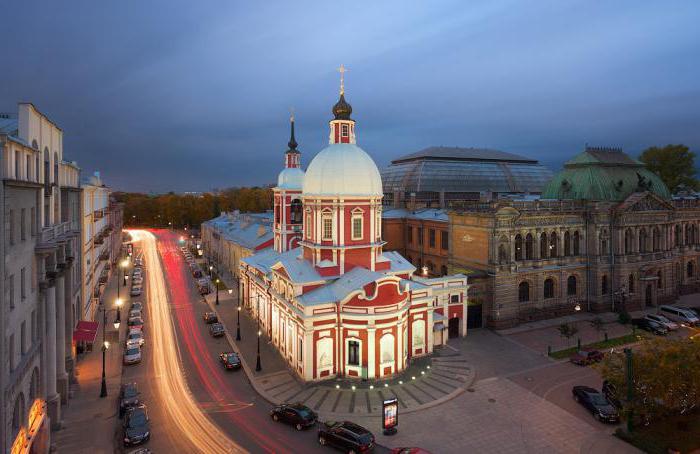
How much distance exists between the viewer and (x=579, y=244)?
52.9m

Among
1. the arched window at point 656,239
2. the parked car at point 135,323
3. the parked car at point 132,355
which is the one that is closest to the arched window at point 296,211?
the parked car at point 135,323

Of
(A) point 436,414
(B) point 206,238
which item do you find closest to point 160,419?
(A) point 436,414

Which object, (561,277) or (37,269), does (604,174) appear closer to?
(561,277)

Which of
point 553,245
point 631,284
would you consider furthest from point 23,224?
point 631,284

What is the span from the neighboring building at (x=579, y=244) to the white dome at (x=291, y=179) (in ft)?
63.3

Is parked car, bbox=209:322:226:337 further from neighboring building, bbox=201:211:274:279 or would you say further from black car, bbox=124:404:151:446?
black car, bbox=124:404:151:446

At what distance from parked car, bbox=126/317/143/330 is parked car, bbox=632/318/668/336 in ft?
175

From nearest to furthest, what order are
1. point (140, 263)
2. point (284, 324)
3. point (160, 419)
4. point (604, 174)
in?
point (160, 419), point (284, 324), point (604, 174), point (140, 263)

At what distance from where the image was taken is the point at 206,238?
107500 millimetres

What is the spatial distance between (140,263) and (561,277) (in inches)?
3069

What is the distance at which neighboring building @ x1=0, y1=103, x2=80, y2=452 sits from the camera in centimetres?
1858

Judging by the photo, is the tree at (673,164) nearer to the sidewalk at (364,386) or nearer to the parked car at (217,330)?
the sidewalk at (364,386)

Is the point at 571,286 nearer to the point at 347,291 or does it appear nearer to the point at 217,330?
the point at 347,291

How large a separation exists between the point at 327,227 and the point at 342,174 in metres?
4.95
